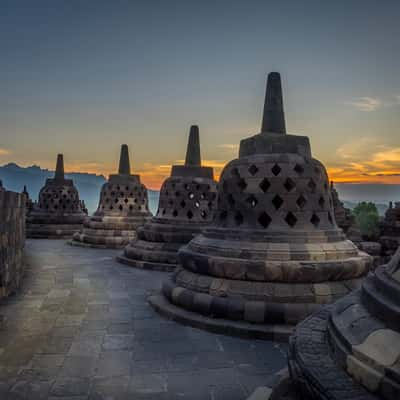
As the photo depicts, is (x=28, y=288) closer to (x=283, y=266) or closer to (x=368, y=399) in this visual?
(x=283, y=266)

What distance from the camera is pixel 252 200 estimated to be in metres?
6.70

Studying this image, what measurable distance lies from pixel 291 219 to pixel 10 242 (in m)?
5.37

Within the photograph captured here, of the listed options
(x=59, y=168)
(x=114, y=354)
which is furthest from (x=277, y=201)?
(x=59, y=168)

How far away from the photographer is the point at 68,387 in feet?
12.3

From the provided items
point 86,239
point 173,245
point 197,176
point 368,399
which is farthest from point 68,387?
point 86,239

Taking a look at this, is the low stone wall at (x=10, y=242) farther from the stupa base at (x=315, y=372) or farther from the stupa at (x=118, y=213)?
the stupa at (x=118, y=213)

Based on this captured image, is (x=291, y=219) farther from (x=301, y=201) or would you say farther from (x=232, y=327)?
(x=232, y=327)

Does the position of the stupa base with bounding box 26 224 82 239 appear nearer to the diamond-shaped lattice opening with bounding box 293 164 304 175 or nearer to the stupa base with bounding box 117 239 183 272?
the stupa base with bounding box 117 239 183 272

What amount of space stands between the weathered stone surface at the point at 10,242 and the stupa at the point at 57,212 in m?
10.4

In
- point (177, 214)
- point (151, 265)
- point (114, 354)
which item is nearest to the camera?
point (114, 354)

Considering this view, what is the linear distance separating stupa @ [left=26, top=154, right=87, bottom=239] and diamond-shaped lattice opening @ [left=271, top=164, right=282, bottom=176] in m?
14.8

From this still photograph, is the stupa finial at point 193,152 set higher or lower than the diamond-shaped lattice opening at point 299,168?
higher

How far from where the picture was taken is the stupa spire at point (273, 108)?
286 inches

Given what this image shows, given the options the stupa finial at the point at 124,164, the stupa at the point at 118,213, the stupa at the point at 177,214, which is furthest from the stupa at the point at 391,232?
the stupa finial at the point at 124,164
